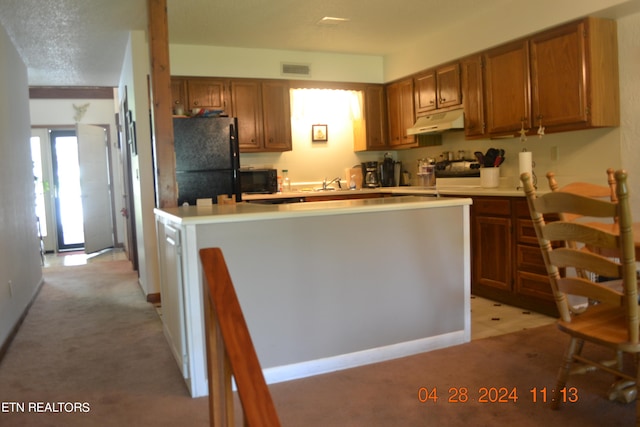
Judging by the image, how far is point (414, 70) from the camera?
548 cm

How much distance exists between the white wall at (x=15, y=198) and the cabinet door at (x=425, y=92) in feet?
12.5

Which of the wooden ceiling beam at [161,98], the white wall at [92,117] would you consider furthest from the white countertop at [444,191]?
the white wall at [92,117]

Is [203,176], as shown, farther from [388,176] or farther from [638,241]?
[638,241]

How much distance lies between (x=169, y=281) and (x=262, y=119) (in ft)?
9.55

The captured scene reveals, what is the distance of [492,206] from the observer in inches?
162

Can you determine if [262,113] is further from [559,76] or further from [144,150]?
[559,76]

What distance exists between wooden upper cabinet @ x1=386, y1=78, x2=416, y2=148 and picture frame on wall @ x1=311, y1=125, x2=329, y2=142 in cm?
77

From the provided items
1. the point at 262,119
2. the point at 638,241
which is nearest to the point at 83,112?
the point at 262,119

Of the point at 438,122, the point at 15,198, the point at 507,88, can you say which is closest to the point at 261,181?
the point at 438,122

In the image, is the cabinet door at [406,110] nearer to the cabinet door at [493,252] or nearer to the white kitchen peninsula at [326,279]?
the cabinet door at [493,252]

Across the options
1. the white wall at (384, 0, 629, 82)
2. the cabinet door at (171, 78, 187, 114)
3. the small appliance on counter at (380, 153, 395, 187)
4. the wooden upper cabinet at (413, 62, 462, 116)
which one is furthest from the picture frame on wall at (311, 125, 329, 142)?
the cabinet door at (171, 78, 187, 114)

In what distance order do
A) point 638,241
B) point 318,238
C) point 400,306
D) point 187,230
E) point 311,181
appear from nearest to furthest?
point 638,241 → point 187,230 → point 318,238 → point 400,306 → point 311,181

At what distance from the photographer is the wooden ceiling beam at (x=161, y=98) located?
3.41m

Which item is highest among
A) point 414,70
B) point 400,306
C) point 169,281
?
point 414,70
